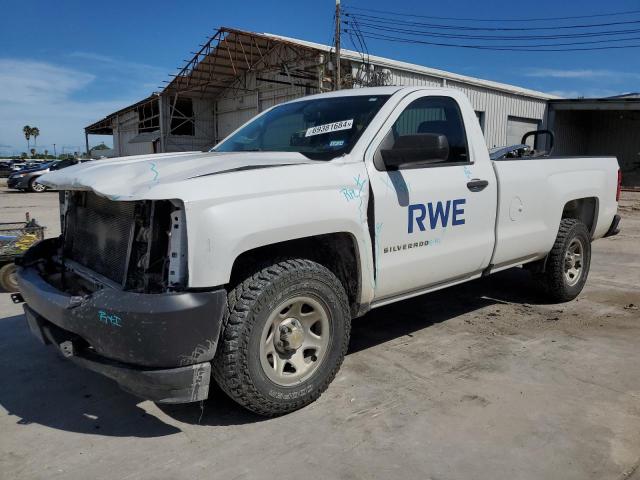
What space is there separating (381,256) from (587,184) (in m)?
3.13

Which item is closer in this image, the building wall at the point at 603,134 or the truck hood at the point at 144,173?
the truck hood at the point at 144,173

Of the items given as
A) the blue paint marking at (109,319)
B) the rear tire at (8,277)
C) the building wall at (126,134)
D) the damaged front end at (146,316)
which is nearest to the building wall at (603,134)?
the building wall at (126,134)

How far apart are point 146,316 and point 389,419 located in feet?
5.02

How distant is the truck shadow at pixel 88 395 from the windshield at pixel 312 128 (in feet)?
5.41

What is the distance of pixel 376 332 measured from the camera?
4.73 meters

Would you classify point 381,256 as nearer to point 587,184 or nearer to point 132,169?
point 132,169

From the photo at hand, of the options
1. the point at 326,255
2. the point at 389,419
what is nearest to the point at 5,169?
the point at 326,255

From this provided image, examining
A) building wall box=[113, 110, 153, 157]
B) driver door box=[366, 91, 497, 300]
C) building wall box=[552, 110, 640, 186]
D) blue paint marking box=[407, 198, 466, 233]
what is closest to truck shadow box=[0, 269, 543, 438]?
driver door box=[366, 91, 497, 300]

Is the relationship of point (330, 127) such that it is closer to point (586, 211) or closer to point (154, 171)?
point (154, 171)

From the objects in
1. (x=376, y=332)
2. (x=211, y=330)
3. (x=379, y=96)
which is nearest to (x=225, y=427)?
(x=211, y=330)

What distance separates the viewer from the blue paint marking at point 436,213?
145 inches

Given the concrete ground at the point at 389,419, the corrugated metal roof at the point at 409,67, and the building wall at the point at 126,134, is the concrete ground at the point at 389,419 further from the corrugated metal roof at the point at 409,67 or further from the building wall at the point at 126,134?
the building wall at the point at 126,134

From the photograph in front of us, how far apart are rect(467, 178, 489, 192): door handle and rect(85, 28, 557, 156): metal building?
1708 cm

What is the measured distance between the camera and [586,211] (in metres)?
5.89
